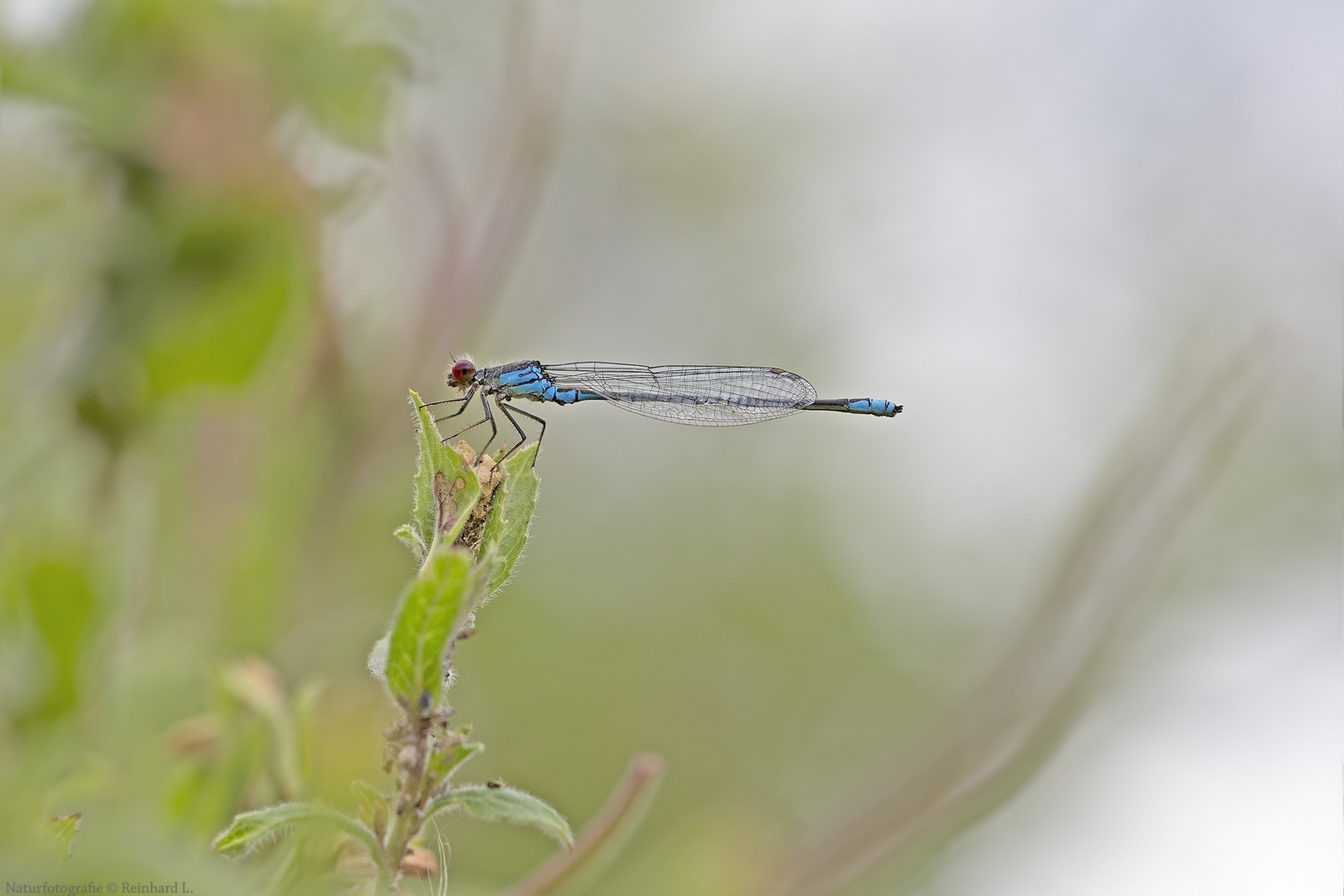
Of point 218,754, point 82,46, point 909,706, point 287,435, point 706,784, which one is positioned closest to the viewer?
point 218,754

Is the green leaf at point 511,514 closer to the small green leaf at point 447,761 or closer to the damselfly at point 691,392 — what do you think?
the small green leaf at point 447,761

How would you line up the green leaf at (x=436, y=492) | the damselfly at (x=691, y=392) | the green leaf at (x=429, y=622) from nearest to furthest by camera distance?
the green leaf at (x=429, y=622)
the green leaf at (x=436, y=492)
the damselfly at (x=691, y=392)

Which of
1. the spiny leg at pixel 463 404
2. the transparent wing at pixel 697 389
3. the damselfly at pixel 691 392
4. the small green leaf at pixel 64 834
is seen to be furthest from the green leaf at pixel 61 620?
the transparent wing at pixel 697 389

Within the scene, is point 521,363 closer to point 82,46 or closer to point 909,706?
point 82,46

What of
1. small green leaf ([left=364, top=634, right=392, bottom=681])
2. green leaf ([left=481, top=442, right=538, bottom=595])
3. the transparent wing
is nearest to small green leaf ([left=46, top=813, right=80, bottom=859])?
small green leaf ([left=364, top=634, right=392, bottom=681])

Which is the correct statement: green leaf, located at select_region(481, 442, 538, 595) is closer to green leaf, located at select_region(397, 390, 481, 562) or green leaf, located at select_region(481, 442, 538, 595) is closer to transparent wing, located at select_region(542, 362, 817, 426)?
green leaf, located at select_region(397, 390, 481, 562)

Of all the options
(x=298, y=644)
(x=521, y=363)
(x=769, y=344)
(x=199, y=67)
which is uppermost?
(x=769, y=344)

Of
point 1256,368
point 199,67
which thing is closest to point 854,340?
point 1256,368
